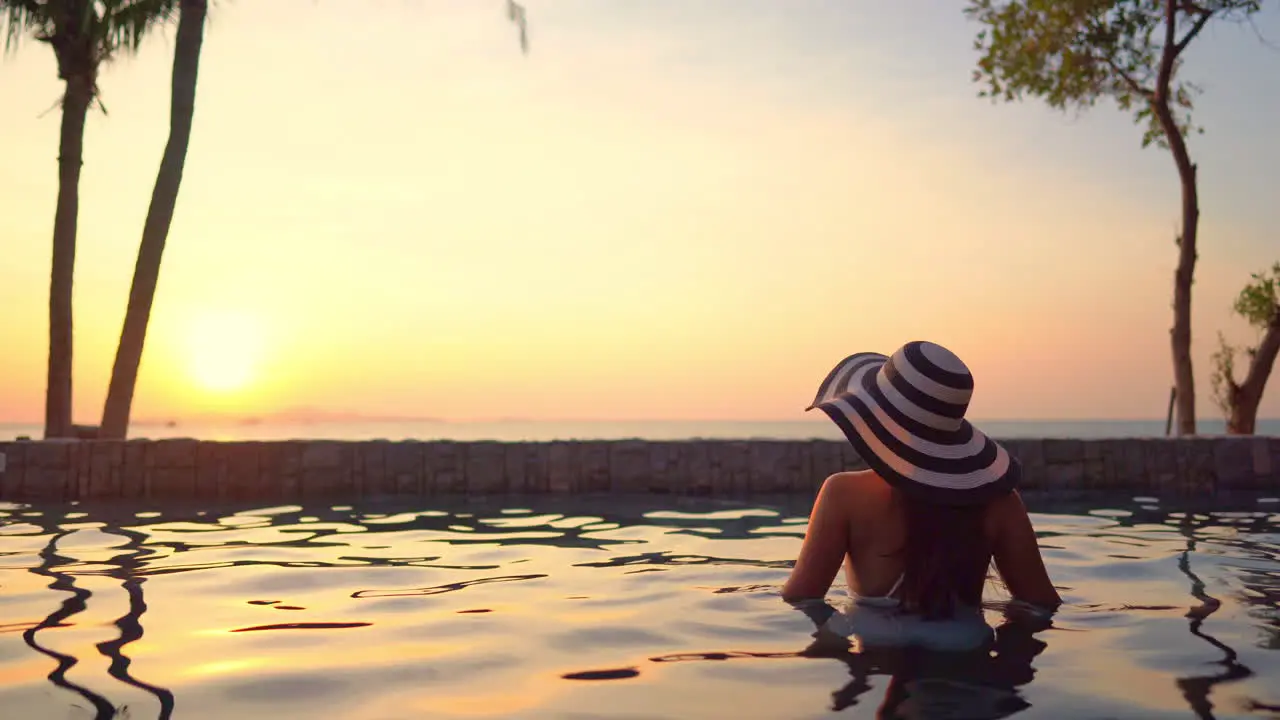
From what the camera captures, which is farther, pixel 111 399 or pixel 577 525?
pixel 111 399

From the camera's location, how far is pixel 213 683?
3006 mm

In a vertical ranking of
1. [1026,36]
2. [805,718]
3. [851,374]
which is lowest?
[805,718]

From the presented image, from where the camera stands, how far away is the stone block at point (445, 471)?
945 cm

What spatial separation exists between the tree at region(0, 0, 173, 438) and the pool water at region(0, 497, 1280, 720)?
22.3 ft

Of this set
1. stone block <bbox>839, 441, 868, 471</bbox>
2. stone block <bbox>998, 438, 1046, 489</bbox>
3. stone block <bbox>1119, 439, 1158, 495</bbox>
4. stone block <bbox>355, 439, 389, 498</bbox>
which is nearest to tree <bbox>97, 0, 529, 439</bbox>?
stone block <bbox>355, 439, 389, 498</bbox>

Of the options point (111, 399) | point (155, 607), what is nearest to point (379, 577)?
point (155, 607)

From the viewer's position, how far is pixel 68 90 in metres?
12.8

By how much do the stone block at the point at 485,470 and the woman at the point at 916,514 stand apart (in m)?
6.13

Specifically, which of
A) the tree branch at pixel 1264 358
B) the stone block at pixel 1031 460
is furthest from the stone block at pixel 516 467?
the tree branch at pixel 1264 358

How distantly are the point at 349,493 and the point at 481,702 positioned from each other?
22.4 ft

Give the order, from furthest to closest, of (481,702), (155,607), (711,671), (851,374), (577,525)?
(577,525)
(155,607)
(851,374)
(711,671)
(481,702)

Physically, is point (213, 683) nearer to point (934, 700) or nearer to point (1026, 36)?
point (934, 700)

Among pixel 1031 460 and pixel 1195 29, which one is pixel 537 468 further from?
pixel 1195 29

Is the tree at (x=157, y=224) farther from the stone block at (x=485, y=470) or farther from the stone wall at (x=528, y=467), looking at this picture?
the stone block at (x=485, y=470)
